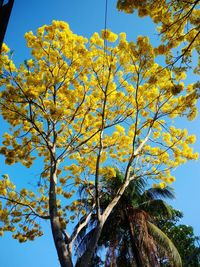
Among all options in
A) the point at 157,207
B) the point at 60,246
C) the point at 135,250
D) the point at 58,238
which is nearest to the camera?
the point at 60,246

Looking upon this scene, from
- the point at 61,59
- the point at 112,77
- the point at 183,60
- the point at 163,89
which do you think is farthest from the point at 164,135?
the point at 183,60

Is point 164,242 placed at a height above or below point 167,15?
below

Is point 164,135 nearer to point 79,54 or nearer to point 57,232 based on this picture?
point 79,54

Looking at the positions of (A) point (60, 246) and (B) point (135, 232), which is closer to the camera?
(A) point (60, 246)

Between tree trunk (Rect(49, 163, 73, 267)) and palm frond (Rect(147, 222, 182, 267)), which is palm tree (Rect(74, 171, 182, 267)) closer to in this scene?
palm frond (Rect(147, 222, 182, 267))

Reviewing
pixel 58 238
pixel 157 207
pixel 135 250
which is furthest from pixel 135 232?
pixel 58 238

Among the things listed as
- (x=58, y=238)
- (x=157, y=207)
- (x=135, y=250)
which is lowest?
(x=58, y=238)

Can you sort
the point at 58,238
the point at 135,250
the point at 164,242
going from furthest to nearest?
1. the point at 164,242
2. the point at 135,250
3. the point at 58,238

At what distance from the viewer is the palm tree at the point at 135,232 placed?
8.23 metres

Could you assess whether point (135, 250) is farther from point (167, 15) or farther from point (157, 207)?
point (167, 15)

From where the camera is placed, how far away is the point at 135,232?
8594mm

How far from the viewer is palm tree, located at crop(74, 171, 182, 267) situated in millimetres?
8227

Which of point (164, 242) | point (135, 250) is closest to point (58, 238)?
point (135, 250)

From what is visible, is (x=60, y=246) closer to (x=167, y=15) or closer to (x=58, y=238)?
(x=58, y=238)
